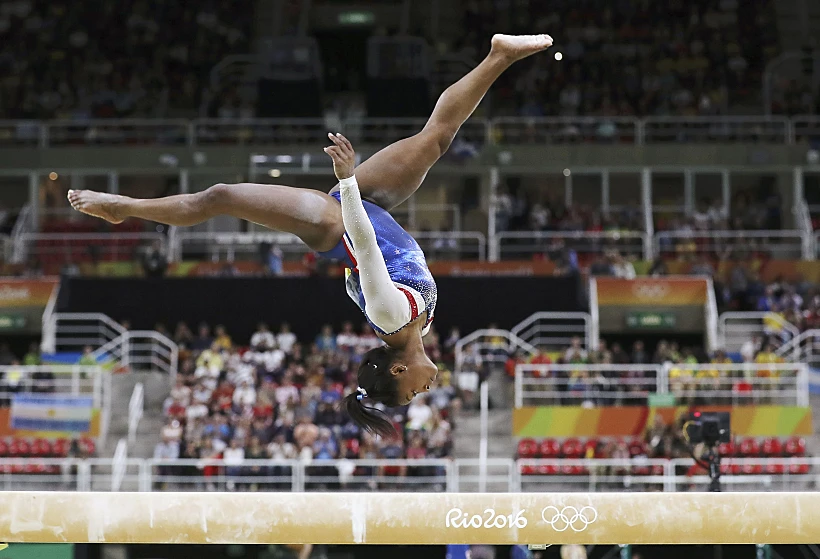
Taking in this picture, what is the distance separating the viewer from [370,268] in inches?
214

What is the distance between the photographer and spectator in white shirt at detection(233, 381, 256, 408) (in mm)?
17031

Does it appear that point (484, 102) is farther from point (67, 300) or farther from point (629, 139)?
point (67, 300)

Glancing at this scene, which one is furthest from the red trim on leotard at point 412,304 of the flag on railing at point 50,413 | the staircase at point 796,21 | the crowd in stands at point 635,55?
the staircase at point 796,21

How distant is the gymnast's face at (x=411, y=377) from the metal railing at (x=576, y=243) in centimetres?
1555

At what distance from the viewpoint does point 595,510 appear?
6.12 m

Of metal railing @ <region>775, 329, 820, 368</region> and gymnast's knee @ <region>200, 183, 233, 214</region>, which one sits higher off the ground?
metal railing @ <region>775, 329, 820, 368</region>

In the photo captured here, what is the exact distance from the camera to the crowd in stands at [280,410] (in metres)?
15.9

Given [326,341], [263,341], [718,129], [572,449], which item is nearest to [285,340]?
[263,341]

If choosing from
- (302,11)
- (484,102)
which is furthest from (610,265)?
(302,11)

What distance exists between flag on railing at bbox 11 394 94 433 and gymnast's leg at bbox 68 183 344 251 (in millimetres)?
11900

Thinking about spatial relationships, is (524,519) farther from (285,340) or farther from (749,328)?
(749,328)

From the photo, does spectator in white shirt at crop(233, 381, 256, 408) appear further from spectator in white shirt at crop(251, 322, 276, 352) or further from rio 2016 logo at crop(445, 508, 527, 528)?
rio 2016 logo at crop(445, 508, 527, 528)

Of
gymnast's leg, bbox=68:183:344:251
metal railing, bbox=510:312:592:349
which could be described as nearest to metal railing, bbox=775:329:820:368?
metal railing, bbox=510:312:592:349

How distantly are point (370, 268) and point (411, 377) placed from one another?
0.84 metres
